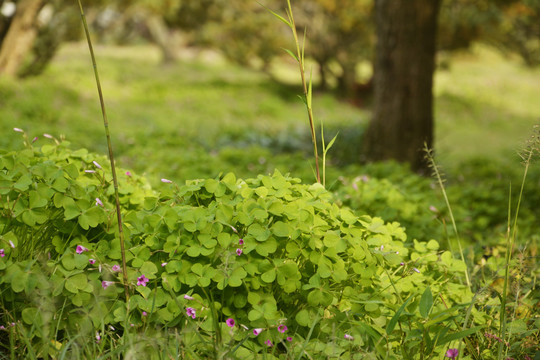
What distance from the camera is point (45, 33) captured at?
12305mm

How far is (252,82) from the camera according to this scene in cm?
1730

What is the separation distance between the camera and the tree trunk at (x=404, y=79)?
18.4 ft

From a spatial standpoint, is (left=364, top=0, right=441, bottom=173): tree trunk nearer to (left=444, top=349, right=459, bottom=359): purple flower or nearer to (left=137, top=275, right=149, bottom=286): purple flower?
(left=444, top=349, right=459, bottom=359): purple flower

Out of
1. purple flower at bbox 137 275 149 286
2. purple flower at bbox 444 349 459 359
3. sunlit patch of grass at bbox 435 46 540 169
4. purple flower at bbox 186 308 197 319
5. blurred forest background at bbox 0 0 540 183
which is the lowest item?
sunlit patch of grass at bbox 435 46 540 169

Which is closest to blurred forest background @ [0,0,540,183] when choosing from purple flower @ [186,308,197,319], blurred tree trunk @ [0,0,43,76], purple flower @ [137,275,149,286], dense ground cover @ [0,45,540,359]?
blurred tree trunk @ [0,0,43,76]

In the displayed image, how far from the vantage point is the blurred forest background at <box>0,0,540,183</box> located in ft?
25.9

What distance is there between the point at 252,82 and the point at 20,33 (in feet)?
30.0

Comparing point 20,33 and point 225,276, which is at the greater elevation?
point 225,276

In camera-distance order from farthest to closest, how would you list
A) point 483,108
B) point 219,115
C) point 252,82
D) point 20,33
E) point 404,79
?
point 252,82, point 483,108, point 219,115, point 20,33, point 404,79

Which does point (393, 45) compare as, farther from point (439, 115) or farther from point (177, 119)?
point (439, 115)

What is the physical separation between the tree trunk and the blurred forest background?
0.05 meters

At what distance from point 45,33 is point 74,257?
12127mm

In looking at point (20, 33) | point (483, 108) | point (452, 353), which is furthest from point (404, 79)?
point (483, 108)

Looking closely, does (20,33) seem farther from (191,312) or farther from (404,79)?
(191,312)
